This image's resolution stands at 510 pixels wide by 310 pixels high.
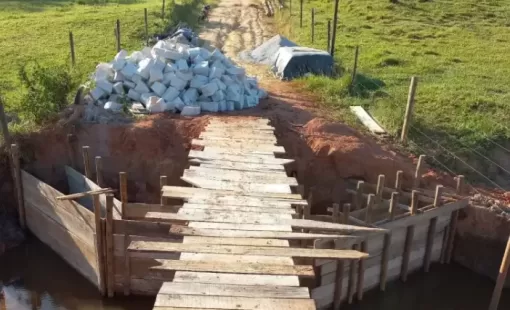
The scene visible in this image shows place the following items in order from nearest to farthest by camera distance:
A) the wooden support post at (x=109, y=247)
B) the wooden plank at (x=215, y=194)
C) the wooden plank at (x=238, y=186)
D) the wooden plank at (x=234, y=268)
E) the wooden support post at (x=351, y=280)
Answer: the wooden plank at (x=234, y=268), the wooden plank at (x=215, y=194), the wooden plank at (x=238, y=186), the wooden support post at (x=109, y=247), the wooden support post at (x=351, y=280)

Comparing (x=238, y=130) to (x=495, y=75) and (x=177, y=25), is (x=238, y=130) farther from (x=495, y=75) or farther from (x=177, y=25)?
(x=177, y=25)

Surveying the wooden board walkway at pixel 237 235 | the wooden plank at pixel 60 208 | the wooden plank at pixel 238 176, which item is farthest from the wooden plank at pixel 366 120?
the wooden plank at pixel 60 208

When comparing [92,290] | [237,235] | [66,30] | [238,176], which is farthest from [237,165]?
[66,30]

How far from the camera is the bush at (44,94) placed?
41.2ft

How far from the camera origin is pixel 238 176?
9719mm

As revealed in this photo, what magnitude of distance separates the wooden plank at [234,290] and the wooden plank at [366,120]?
7.88 m

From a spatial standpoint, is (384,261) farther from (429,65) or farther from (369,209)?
(429,65)

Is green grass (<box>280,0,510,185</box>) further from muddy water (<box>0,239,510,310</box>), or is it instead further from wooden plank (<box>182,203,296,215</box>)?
wooden plank (<box>182,203,296,215</box>)

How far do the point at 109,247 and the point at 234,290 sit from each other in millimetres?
4604

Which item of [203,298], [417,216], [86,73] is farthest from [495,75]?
[203,298]

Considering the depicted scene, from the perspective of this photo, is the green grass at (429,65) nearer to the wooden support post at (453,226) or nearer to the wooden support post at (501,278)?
the wooden support post at (453,226)

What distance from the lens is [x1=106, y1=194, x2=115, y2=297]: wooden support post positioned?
31.9 feet

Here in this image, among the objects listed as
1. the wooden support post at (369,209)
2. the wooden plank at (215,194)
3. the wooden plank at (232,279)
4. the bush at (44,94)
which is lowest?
the wooden support post at (369,209)

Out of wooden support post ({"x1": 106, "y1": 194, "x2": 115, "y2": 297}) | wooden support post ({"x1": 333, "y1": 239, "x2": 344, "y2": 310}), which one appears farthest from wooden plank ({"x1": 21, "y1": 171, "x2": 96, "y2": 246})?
wooden support post ({"x1": 333, "y1": 239, "x2": 344, "y2": 310})
